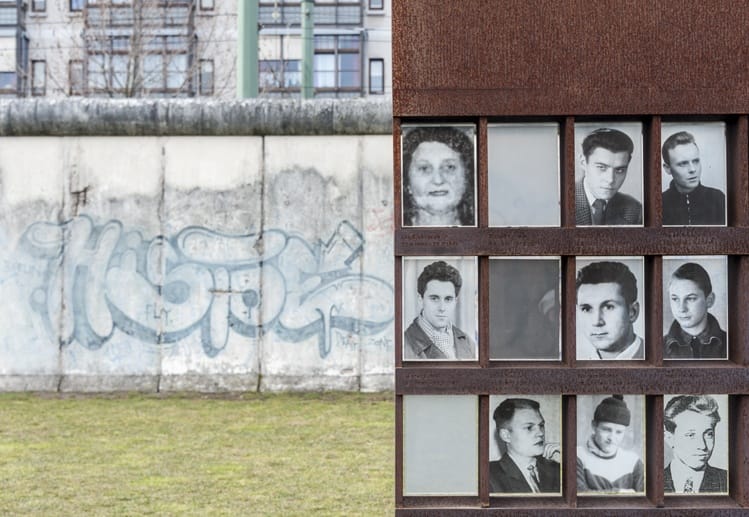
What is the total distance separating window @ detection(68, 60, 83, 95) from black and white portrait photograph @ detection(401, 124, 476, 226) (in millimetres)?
23384

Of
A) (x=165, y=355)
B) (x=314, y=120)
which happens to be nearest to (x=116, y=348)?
(x=165, y=355)

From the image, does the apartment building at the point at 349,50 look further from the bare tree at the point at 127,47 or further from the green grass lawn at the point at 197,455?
the green grass lawn at the point at 197,455

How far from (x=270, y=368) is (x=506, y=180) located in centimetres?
713

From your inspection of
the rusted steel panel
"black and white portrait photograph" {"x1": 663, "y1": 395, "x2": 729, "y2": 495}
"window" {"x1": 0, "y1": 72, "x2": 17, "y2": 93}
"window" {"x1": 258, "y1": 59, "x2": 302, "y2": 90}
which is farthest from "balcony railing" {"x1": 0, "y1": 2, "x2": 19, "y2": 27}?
"black and white portrait photograph" {"x1": 663, "y1": 395, "x2": 729, "y2": 495}

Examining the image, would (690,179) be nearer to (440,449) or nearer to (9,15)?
(440,449)

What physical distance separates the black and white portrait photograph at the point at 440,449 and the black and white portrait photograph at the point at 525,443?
7cm

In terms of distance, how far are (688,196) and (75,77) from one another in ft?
84.9

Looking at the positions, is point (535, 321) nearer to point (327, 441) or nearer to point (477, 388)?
point (477, 388)

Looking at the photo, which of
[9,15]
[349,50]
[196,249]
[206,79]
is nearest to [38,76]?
[9,15]

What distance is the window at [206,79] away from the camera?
1206 inches

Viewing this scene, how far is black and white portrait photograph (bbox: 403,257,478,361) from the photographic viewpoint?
2977 mm

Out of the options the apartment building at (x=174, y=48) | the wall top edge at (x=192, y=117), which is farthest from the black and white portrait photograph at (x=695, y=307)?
the apartment building at (x=174, y=48)

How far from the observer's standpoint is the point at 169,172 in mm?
9938

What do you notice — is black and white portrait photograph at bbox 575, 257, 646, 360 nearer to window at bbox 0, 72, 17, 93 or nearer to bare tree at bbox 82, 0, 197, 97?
bare tree at bbox 82, 0, 197, 97
